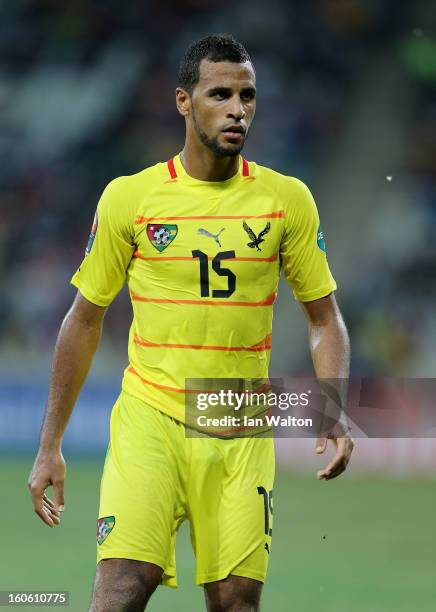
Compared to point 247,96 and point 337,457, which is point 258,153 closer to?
point 247,96

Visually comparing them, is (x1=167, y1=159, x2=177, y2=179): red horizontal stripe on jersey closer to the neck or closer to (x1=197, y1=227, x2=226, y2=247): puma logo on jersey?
the neck

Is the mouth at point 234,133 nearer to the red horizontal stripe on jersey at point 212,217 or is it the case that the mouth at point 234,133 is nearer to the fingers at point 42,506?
the red horizontal stripe on jersey at point 212,217

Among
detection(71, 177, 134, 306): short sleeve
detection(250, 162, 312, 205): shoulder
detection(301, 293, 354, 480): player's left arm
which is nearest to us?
detection(301, 293, 354, 480): player's left arm

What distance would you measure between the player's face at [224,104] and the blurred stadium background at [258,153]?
9.44 meters

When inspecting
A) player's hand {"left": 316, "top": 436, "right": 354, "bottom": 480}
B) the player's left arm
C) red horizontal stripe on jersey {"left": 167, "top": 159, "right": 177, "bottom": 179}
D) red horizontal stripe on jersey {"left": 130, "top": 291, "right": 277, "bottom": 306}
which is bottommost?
player's hand {"left": 316, "top": 436, "right": 354, "bottom": 480}

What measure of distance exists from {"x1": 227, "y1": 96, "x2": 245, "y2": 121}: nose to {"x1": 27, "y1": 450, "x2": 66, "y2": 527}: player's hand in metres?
1.44

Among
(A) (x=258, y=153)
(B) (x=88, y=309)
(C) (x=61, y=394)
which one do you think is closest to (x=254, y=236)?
(B) (x=88, y=309)

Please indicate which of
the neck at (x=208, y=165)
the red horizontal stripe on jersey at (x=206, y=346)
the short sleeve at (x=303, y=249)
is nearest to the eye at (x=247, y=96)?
the neck at (x=208, y=165)

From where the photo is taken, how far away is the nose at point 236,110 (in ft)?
16.3

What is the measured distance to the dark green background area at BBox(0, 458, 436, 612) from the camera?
8.28 meters

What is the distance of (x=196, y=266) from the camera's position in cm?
503

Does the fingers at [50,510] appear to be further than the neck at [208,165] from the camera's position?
No

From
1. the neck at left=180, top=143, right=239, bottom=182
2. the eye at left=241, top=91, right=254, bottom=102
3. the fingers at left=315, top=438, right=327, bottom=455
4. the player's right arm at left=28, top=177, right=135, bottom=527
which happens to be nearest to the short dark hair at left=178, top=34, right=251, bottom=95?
the eye at left=241, top=91, right=254, bottom=102

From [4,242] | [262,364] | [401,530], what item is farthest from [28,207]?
[262,364]
